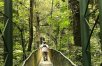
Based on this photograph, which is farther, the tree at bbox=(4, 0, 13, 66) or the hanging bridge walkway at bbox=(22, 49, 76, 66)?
the tree at bbox=(4, 0, 13, 66)

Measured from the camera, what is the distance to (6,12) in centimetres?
1009

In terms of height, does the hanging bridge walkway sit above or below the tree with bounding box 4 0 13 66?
below

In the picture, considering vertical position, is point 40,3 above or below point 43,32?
above

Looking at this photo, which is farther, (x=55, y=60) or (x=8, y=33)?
(x=55, y=60)

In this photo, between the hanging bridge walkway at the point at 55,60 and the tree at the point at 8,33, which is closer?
the hanging bridge walkway at the point at 55,60

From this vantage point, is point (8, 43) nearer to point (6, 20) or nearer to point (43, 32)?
point (6, 20)

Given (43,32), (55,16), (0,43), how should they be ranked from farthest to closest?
(43,32), (55,16), (0,43)

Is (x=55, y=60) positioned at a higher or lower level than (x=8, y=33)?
lower

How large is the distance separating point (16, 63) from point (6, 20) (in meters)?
8.40

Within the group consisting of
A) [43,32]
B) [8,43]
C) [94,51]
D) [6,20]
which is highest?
[6,20]

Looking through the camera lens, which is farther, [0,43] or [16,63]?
[16,63]

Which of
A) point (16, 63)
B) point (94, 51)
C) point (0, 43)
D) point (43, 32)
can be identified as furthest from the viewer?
point (43, 32)

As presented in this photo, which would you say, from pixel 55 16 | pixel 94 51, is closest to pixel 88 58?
pixel 94 51

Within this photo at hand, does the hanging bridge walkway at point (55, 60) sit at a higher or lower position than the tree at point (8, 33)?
lower
